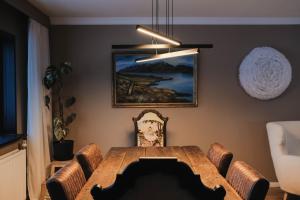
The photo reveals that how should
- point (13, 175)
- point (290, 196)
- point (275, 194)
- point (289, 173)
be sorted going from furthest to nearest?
point (275, 194), point (290, 196), point (289, 173), point (13, 175)

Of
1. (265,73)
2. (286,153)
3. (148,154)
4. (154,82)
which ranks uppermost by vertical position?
(265,73)

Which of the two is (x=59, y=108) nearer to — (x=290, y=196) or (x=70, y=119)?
(x=70, y=119)

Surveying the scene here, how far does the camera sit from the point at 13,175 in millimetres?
3355

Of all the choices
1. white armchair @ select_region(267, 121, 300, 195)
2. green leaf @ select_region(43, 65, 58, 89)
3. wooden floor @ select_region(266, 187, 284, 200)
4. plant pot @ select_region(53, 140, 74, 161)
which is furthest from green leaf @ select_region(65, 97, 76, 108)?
wooden floor @ select_region(266, 187, 284, 200)

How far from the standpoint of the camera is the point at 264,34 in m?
4.62

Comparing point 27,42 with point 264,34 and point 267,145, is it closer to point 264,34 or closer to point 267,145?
point 264,34

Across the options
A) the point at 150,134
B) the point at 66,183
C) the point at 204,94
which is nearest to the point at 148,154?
the point at 150,134

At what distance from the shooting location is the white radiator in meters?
3.14

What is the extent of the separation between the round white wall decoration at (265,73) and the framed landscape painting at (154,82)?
2.35 feet

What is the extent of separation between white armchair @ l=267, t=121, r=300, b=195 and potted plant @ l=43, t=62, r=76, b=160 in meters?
2.51

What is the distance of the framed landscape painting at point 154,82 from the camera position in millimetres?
4559

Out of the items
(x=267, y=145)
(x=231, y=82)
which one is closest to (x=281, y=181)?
(x=267, y=145)

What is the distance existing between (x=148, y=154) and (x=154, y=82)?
5.13 ft

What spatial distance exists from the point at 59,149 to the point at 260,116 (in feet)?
9.00
